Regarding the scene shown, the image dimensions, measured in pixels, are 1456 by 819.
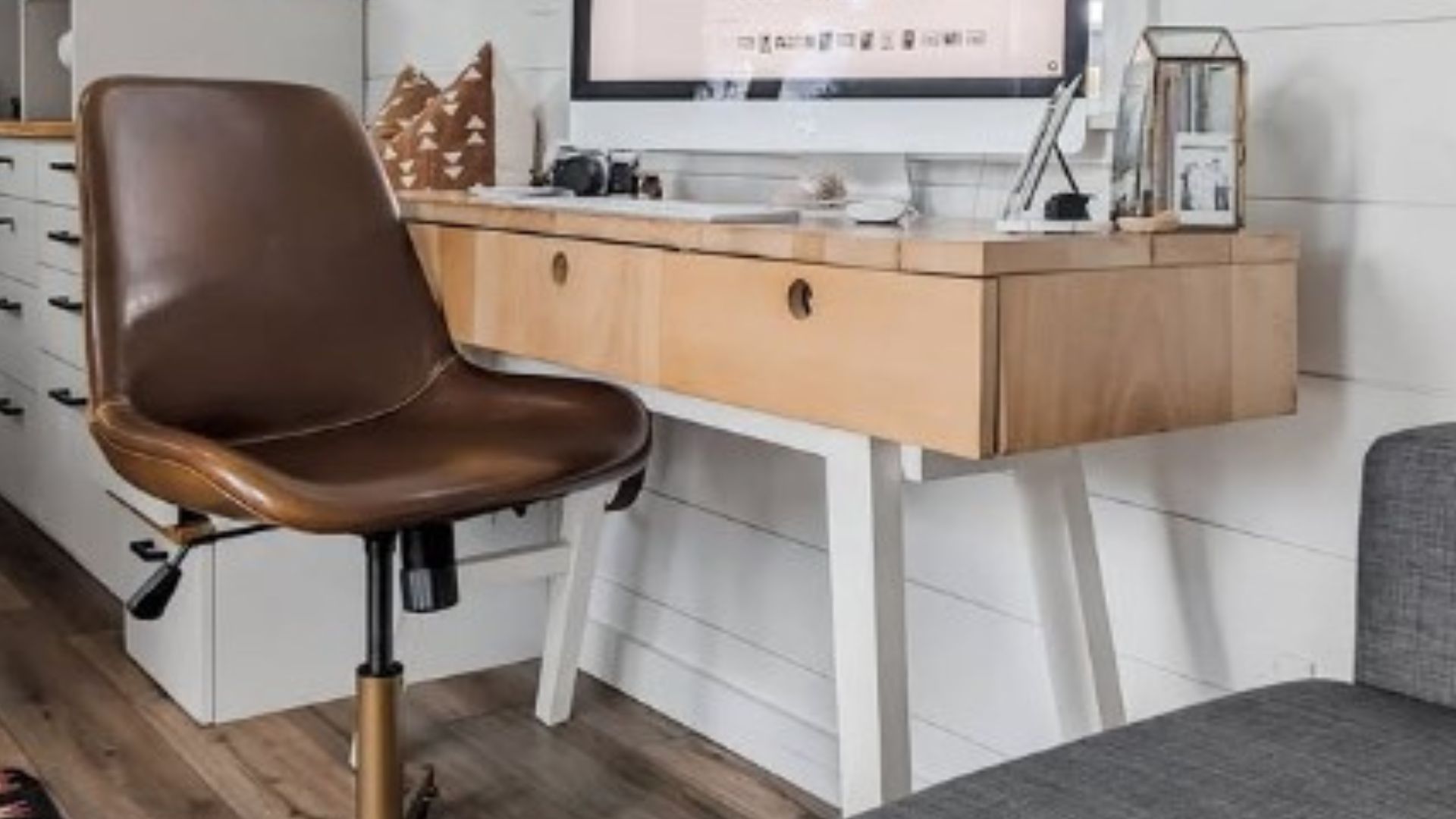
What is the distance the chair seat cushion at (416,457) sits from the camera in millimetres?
1539

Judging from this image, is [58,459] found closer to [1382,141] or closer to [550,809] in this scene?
[550,809]

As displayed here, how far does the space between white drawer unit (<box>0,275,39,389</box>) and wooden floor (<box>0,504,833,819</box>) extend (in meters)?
0.94

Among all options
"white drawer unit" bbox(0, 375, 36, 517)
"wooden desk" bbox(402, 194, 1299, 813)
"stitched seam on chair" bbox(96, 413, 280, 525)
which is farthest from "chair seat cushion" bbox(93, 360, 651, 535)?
"white drawer unit" bbox(0, 375, 36, 517)

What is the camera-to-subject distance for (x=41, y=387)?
11.8ft

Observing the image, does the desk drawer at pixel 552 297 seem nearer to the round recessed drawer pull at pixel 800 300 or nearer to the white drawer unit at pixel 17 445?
the round recessed drawer pull at pixel 800 300

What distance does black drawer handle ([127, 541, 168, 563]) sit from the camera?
9.06 ft

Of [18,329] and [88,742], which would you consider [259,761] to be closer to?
[88,742]

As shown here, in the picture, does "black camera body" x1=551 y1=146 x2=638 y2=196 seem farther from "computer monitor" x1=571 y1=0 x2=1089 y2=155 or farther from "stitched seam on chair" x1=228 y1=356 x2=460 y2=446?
"stitched seam on chair" x1=228 y1=356 x2=460 y2=446

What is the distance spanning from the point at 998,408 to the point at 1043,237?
183mm

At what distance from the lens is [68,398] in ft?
10.9

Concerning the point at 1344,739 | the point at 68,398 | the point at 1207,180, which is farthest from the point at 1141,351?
the point at 68,398

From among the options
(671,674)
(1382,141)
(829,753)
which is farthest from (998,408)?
(671,674)

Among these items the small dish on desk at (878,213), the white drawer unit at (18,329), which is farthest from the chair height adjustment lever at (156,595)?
the white drawer unit at (18,329)

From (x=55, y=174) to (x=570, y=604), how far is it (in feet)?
5.32
